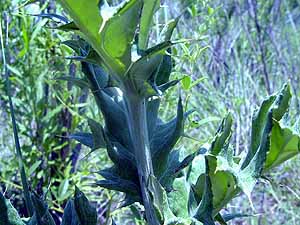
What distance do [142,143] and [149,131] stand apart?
72 mm

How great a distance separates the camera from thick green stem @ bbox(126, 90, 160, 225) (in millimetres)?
541

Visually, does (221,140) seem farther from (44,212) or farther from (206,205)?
(44,212)

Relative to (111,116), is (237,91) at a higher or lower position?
higher

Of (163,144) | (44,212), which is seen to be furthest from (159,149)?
(44,212)

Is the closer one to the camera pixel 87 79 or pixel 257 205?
pixel 87 79

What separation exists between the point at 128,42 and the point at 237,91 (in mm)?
1531

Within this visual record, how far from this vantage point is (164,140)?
0.62 m

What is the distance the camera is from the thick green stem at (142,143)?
541 millimetres

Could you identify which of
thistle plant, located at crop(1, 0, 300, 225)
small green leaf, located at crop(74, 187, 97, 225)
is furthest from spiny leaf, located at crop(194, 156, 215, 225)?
small green leaf, located at crop(74, 187, 97, 225)

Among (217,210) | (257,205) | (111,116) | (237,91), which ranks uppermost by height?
(237,91)

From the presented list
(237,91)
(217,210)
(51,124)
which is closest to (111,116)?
(217,210)

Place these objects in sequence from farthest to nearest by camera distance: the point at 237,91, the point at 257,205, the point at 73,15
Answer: the point at 257,205 → the point at 237,91 → the point at 73,15

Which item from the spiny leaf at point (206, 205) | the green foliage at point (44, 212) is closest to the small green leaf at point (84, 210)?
the green foliage at point (44, 212)

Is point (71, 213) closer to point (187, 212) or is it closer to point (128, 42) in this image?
point (187, 212)
